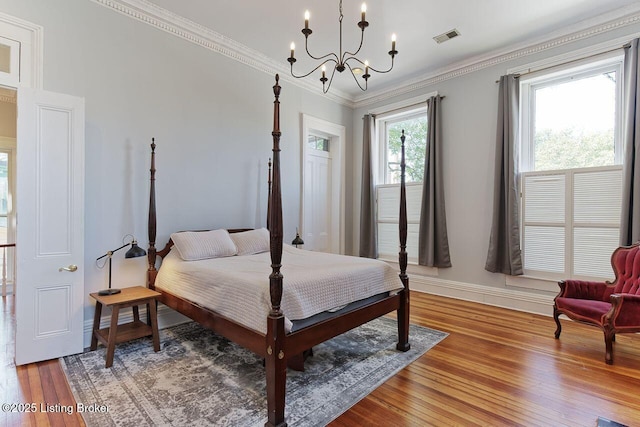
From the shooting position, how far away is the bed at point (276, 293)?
1841 mm

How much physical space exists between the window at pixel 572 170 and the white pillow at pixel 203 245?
11.6 feet

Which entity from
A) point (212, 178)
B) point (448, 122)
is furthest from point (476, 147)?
point (212, 178)

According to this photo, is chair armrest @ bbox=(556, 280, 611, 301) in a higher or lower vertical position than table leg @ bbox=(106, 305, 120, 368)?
higher

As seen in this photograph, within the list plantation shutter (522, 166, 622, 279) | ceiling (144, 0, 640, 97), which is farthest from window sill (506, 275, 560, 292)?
ceiling (144, 0, 640, 97)

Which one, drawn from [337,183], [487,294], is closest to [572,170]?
[487,294]

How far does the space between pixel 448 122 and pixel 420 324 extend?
9.33 feet

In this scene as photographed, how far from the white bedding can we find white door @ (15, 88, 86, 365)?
2.45 feet

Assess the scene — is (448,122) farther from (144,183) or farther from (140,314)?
(140,314)

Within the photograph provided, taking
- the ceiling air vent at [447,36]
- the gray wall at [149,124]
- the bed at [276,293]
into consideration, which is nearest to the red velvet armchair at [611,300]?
the bed at [276,293]

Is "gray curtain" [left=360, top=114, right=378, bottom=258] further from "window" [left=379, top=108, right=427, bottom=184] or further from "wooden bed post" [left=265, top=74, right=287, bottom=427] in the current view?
"wooden bed post" [left=265, top=74, right=287, bottom=427]

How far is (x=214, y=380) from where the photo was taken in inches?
89.4

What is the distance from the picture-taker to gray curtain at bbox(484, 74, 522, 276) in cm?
387

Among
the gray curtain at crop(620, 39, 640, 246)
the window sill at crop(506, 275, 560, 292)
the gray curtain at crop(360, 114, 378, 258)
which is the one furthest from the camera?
the gray curtain at crop(360, 114, 378, 258)

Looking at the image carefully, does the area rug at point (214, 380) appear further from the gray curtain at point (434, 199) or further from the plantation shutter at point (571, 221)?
the plantation shutter at point (571, 221)
